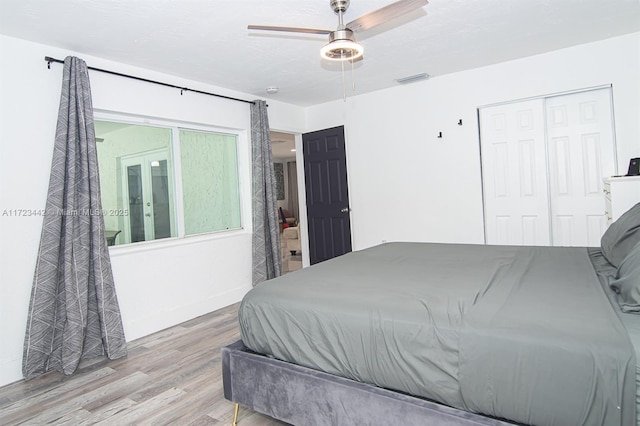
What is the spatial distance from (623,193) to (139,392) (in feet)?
12.8

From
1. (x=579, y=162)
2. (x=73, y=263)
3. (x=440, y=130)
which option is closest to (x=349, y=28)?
(x=440, y=130)

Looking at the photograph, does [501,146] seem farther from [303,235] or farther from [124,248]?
[124,248]

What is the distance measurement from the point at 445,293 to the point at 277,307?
2.69 feet

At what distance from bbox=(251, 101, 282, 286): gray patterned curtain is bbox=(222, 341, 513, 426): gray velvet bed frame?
2.42m

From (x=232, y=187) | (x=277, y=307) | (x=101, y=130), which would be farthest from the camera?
(x=232, y=187)

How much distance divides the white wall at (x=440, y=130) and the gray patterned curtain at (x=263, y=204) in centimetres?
113

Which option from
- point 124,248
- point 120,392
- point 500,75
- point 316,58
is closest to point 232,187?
point 124,248

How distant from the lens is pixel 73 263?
2.85m

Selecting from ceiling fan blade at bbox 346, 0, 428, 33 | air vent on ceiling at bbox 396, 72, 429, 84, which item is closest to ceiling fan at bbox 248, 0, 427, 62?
ceiling fan blade at bbox 346, 0, 428, 33

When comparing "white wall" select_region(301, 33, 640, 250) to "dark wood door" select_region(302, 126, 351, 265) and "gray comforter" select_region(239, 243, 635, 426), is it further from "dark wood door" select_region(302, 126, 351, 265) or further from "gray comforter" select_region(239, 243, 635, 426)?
"gray comforter" select_region(239, 243, 635, 426)

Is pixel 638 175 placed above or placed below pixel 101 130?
below

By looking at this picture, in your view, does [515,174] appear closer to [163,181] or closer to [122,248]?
[163,181]

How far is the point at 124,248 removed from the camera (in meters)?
3.43

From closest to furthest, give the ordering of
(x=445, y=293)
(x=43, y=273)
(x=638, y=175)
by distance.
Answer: (x=445, y=293) < (x=43, y=273) < (x=638, y=175)
